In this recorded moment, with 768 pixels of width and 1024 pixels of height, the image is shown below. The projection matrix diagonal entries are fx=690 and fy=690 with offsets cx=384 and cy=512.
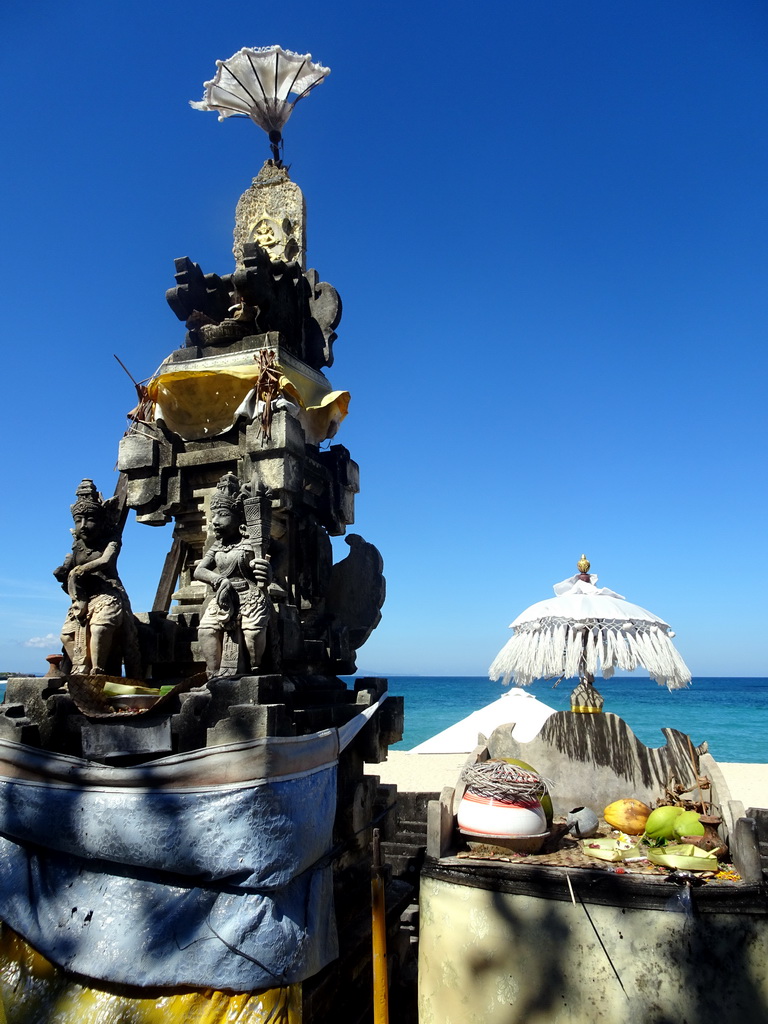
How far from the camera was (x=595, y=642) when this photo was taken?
826 cm

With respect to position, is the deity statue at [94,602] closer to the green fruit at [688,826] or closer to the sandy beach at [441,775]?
the green fruit at [688,826]

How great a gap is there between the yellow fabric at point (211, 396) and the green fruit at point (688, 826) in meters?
5.39

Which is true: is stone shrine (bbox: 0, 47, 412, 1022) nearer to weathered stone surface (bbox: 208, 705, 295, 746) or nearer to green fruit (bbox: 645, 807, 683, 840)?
weathered stone surface (bbox: 208, 705, 295, 746)

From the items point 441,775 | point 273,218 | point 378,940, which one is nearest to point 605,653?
point 378,940

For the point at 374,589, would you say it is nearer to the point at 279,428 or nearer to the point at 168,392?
the point at 279,428

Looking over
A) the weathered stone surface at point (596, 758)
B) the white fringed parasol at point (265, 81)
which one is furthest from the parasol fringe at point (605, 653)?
the white fringed parasol at point (265, 81)

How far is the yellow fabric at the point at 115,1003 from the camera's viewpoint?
3625 millimetres

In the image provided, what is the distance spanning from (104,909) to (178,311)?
6862mm

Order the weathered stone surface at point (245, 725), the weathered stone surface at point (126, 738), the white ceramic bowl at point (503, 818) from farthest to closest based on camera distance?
1. the white ceramic bowl at point (503, 818)
2. the weathered stone surface at point (126, 738)
3. the weathered stone surface at point (245, 725)

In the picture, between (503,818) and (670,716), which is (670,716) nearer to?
(670,716)

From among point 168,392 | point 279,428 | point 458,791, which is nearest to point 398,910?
point 458,791

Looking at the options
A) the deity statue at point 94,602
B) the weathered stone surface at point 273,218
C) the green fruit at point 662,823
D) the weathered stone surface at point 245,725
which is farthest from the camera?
the weathered stone surface at point 273,218

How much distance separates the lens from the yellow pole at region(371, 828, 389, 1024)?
11.3 ft

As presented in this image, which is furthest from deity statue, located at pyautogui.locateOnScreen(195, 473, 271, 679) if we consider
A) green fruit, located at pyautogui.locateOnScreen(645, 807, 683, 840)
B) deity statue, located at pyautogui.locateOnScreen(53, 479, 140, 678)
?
green fruit, located at pyautogui.locateOnScreen(645, 807, 683, 840)
